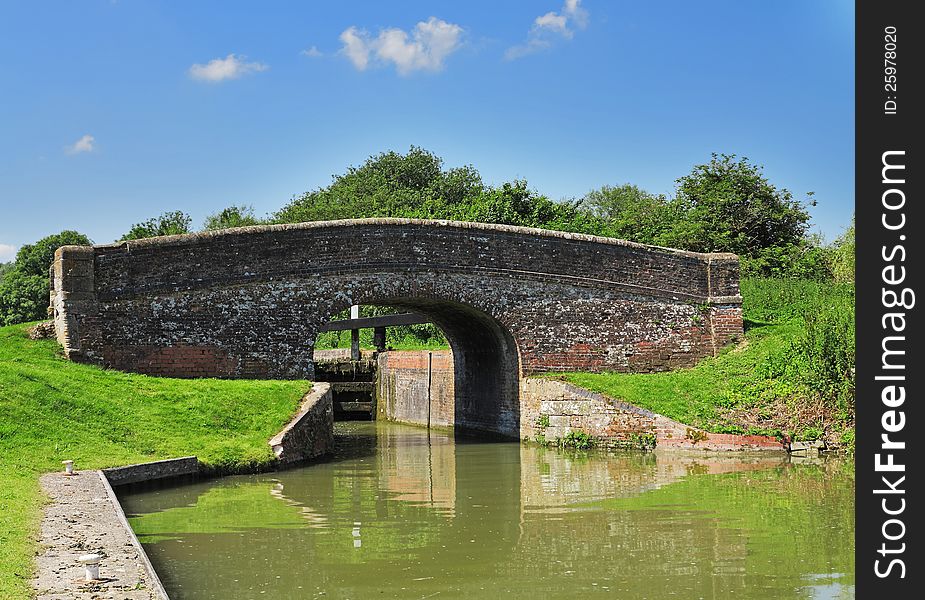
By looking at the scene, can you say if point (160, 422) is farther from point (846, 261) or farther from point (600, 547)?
point (846, 261)

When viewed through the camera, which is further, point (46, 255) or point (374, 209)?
point (46, 255)

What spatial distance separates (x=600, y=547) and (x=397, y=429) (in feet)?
52.4

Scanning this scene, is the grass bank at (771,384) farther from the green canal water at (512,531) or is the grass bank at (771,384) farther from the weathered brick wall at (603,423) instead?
the green canal water at (512,531)

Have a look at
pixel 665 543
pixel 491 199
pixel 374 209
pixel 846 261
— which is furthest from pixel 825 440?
pixel 374 209

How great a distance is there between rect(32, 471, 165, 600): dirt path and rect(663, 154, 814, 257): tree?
24.3 m

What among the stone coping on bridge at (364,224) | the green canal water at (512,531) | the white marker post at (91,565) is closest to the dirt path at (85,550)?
the white marker post at (91,565)

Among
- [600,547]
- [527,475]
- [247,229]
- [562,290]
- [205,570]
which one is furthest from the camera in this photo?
[562,290]

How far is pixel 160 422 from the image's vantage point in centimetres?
1455

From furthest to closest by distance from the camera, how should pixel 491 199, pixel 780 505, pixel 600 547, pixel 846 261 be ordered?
pixel 491 199 → pixel 846 261 → pixel 780 505 → pixel 600 547

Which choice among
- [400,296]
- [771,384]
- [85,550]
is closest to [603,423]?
[771,384]

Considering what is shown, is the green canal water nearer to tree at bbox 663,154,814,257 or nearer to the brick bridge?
the brick bridge

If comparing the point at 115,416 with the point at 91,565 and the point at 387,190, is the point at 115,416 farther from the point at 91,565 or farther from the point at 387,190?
the point at 387,190

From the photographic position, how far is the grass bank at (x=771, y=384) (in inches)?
640

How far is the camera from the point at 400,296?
754 inches
